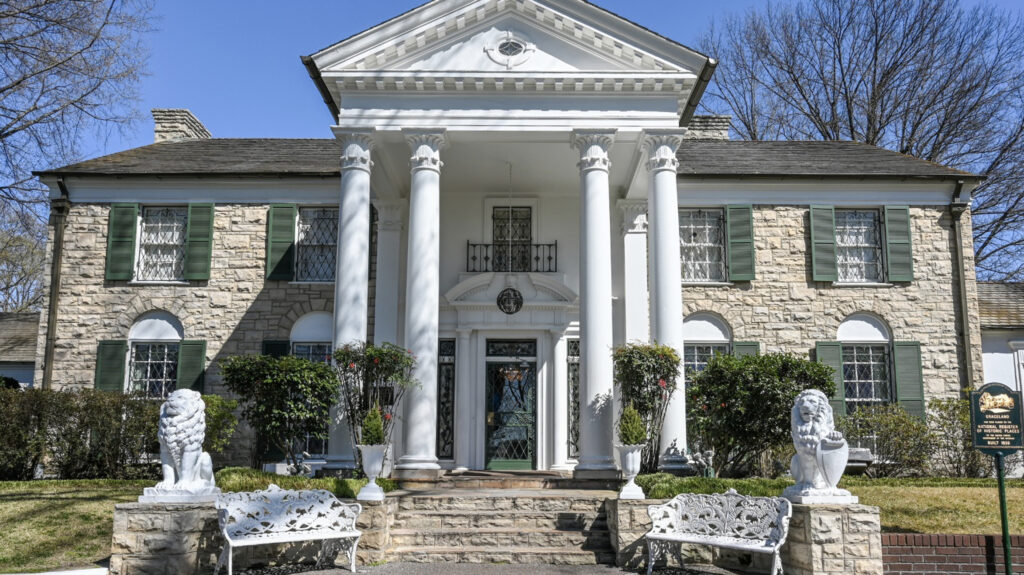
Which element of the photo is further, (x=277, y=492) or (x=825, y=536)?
(x=277, y=492)

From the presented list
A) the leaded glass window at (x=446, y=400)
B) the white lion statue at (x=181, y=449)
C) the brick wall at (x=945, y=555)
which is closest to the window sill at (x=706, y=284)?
the leaded glass window at (x=446, y=400)

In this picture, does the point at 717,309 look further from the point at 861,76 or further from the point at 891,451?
the point at 861,76

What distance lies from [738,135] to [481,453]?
58.9 ft

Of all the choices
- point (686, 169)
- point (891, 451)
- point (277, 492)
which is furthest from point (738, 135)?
point (277, 492)

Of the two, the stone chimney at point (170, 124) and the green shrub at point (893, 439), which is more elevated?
the stone chimney at point (170, 124)

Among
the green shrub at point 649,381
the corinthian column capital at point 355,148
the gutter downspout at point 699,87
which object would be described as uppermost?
the gutter downspout at point 699,87

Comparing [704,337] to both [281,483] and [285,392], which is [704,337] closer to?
[285,392]

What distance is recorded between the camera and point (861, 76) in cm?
2492

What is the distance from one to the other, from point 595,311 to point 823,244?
6636mm

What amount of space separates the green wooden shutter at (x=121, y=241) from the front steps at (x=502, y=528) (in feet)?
30.3

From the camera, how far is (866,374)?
15.9 m

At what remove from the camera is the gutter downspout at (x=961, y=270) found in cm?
1568

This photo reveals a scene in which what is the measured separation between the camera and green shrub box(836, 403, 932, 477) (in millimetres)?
14812

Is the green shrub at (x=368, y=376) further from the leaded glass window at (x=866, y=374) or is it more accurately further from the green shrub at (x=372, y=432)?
the leaded glass window at (x=866, y=374)
